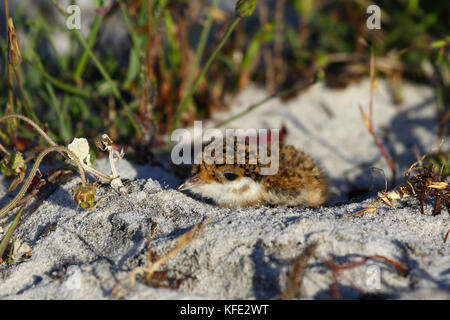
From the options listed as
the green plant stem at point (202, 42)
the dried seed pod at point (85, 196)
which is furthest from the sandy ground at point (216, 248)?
the green plant stem at point (202, 42)

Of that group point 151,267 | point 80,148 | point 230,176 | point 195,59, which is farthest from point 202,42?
point 151,267

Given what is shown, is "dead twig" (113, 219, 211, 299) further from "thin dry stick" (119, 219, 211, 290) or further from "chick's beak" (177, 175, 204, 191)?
"chick's beak" (177, 175, 204, 191)

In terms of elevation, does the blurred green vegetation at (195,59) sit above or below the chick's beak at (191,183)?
above

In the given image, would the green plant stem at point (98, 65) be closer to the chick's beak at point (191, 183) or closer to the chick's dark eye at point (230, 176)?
the chick's beak at point (191, 183)
